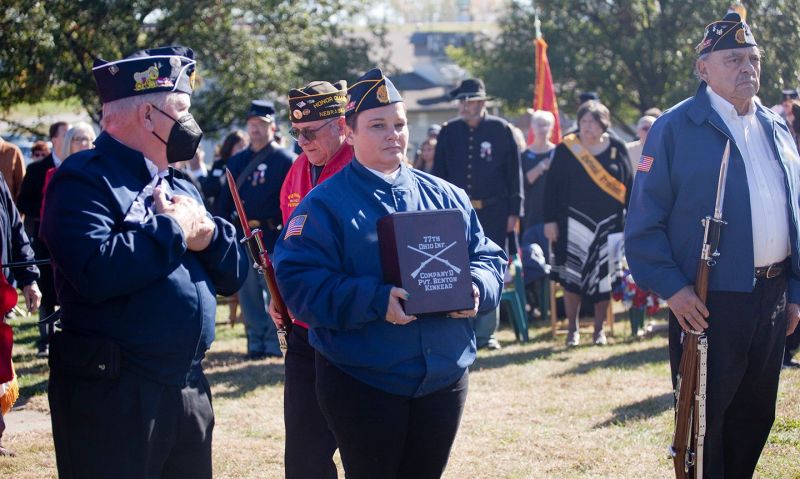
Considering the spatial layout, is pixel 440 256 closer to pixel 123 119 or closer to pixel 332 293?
pixel 332 293

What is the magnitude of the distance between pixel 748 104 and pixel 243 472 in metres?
3.44

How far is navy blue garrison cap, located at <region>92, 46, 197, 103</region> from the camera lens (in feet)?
10.7

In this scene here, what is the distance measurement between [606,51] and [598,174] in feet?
51.8

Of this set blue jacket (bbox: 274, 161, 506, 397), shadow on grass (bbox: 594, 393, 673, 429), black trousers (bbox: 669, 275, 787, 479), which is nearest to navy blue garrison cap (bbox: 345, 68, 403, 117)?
blue jacket (bbox: 274, 161, 506, 397)

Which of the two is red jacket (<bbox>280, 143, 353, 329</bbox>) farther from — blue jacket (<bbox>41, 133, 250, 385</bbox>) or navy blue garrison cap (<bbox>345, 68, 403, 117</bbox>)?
blue jacket (<bbox>41, 133, 250, 385</bbox>)

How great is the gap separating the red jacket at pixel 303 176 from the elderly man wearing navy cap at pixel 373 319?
0.89m

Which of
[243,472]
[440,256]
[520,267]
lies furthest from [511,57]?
Answer: [440,256]

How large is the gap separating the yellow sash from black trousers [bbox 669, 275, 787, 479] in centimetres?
482

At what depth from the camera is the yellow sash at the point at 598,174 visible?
9.20 meters

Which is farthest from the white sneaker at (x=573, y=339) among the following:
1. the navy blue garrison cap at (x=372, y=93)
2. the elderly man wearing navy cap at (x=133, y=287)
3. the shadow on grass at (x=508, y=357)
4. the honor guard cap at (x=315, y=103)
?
the elderly man wearing navy cap at (x=133, y=287)

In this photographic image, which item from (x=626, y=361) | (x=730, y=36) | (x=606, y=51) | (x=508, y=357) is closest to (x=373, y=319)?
(x=730, y=36)

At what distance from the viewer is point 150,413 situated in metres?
3.19

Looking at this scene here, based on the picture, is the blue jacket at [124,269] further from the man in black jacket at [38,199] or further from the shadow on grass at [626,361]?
the man in black jacket at [38,199]

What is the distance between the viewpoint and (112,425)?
3.15 metres
